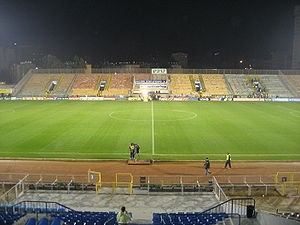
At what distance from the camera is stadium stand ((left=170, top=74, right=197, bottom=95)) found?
246ft

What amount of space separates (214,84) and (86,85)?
3216cm

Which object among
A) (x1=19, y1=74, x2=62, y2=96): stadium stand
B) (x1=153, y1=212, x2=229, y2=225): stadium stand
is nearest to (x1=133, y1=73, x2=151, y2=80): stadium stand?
(x1=19, y1=74, x2=62, y2=96): stadium stand

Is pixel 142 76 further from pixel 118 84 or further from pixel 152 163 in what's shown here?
pixel 152 163

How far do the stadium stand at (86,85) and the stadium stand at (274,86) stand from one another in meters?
41.2

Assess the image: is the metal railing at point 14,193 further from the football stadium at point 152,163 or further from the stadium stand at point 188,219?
the stadium stand at point 188,219

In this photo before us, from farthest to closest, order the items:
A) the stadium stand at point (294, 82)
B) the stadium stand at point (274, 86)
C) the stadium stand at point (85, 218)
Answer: the stadium stand at point (294, 82) → the stadium stand at point (274, 86) → the stadium stand at point (85, 218)

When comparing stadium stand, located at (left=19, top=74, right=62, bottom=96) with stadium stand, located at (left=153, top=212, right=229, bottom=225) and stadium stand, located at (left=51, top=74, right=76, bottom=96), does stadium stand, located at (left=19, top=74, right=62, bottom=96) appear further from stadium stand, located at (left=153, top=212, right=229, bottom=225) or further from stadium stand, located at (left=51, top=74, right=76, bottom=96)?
stadium stand, located at (left=153, top=212, right=229, bottom=225)

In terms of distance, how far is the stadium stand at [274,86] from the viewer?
71.4m

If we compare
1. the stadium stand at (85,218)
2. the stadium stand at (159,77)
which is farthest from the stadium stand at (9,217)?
the stadium stand at (159,77)

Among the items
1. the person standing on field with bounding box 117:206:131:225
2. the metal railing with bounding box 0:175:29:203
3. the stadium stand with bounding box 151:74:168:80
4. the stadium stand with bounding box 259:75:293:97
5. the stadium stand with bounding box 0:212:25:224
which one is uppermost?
the stadium stand with bounding box 151:74:168:80

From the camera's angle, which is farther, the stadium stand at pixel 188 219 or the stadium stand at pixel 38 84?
the stadium stand at pixel 38 84

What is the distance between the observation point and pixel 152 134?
32.2 meters

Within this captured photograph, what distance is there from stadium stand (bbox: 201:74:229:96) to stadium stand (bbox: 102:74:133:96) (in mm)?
19221

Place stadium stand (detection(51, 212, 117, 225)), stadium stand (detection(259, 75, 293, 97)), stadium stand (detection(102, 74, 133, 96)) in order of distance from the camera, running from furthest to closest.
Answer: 1. stadium stand (detection(102, 74, 133, 96))
2. stadium stand (detection(259, 75, 293, 97))
3. stadium stand (detection(51, 212, 117, 225))
